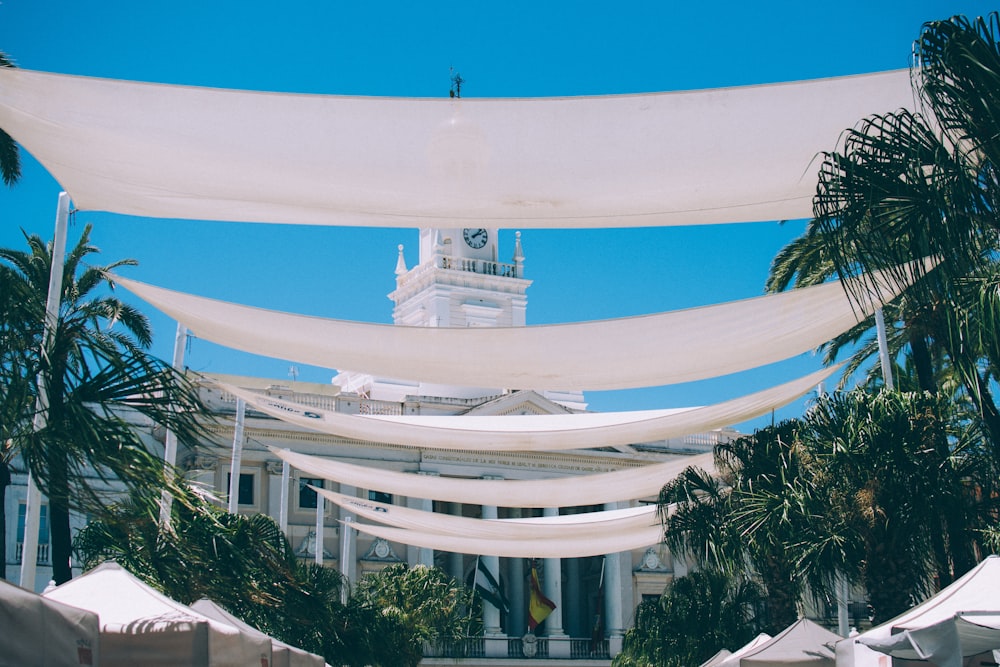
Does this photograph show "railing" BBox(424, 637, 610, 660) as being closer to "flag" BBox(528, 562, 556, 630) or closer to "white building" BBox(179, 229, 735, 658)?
"white building" BBox(179, 229, 735, 658)

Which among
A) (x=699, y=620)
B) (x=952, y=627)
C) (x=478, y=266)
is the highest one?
(x=478, y=266)

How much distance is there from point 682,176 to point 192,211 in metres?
5.60

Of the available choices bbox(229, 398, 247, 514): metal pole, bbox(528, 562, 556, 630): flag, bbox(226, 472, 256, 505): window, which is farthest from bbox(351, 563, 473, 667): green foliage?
bbox(528, 562, 556, 630): flag

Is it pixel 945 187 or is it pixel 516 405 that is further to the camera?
pixel 516 405

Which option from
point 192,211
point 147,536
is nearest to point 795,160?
point 192,211

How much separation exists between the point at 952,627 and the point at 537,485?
13983 millimetres

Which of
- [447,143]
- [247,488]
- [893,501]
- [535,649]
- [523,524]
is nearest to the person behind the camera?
[447,143]

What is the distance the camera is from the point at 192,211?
14.2 m

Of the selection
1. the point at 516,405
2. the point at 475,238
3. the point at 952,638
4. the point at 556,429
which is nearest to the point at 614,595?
the point at 516,405

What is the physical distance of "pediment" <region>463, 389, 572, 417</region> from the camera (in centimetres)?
5209

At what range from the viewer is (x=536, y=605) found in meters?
53.0

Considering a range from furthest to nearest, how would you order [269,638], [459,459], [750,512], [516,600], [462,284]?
1. [462,284]
2. [516,600]
3. [459,459]
4. [750,512]
5. [269,638]

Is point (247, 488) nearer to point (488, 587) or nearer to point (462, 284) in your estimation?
point (488, 587)

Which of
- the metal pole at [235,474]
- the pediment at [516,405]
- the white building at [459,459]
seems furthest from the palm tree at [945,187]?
the pediment at [516,405]
